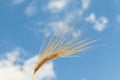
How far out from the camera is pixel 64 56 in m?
3.56

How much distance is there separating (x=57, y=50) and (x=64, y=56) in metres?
0.16

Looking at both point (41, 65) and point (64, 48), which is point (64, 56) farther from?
point (41, 65)

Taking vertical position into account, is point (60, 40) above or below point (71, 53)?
above

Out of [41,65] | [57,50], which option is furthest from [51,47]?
[41,65]

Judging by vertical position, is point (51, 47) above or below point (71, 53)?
above

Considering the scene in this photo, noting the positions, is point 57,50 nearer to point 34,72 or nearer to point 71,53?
point 71,53

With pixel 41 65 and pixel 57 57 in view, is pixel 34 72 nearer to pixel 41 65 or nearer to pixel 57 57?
pixel 41 65

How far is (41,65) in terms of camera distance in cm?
352

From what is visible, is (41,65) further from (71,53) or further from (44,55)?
(71,53)

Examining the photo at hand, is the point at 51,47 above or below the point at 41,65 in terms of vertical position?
above

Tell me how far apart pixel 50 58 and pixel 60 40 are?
336mm

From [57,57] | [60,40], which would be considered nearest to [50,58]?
[57,57]

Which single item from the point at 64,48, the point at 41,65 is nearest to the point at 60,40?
the point at 64,48

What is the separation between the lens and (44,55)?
3.67 meters
